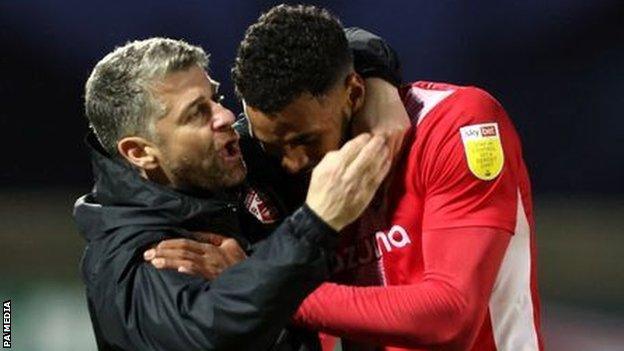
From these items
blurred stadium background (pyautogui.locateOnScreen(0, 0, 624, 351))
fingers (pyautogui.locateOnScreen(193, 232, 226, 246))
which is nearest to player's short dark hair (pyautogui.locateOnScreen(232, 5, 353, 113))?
fingers (pyautogui.locateOnScreen(193, 232, 226, 246))

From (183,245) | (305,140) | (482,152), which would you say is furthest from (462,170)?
(183,245)

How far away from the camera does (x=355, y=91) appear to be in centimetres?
196

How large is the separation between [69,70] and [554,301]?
2323 mm

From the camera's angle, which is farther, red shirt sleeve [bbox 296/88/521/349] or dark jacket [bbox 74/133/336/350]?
red shirt sleeve [bbox 296/88/521/349]

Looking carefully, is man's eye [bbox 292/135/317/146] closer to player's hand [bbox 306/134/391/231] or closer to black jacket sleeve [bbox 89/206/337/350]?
player's hand [bbox 306/134/391/231]

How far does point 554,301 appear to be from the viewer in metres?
4.73

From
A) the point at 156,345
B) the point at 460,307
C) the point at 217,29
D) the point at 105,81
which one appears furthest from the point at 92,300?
the point at 217,29

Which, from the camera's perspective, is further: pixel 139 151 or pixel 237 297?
pixel 139 151

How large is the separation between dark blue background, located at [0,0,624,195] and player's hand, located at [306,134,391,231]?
3049 millimetres

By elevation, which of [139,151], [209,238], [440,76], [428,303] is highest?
[139,151]

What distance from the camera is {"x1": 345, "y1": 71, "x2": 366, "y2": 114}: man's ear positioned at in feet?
6.39

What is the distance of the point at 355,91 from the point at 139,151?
0.39m

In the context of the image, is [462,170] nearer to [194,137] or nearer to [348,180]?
[348,180]

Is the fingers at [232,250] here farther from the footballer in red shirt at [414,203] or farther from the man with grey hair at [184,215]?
the footballer in red shirt at [414,203]
